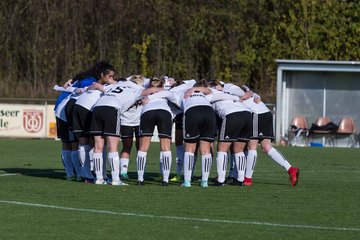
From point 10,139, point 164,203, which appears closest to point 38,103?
point 10,139

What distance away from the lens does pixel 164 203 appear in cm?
1520

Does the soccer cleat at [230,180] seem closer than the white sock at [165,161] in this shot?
No

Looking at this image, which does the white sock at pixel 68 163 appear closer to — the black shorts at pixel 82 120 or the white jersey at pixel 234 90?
the black shorts at pixel 82 120

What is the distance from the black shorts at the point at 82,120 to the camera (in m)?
18.7

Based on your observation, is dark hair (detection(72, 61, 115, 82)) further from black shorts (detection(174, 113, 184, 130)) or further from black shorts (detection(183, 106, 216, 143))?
black shorts (detection(183, 106, 216, 143))

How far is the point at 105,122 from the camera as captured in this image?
18.1 metres

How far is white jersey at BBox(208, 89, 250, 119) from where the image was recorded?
18.3 m

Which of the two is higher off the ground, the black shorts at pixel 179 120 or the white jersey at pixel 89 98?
the white jersey at pixel 89 98

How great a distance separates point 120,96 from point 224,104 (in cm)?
177

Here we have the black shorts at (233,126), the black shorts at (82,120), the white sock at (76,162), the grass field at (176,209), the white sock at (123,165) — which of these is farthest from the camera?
the white sock at (123,165)

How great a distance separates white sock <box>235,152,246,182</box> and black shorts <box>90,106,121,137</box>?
2.08m

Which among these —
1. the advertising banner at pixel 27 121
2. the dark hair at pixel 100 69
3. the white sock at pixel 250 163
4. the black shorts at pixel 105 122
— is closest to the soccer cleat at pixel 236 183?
the white sock at pixel 250 163

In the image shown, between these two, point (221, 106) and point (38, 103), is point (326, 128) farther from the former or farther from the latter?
point (221, 106)

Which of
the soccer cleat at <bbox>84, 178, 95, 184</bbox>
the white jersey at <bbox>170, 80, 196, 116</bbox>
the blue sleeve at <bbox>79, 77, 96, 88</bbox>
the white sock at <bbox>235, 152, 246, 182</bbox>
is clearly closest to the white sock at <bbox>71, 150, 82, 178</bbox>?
the soccer cleat at <bbox>84, 178, 95, 184</bbox>
